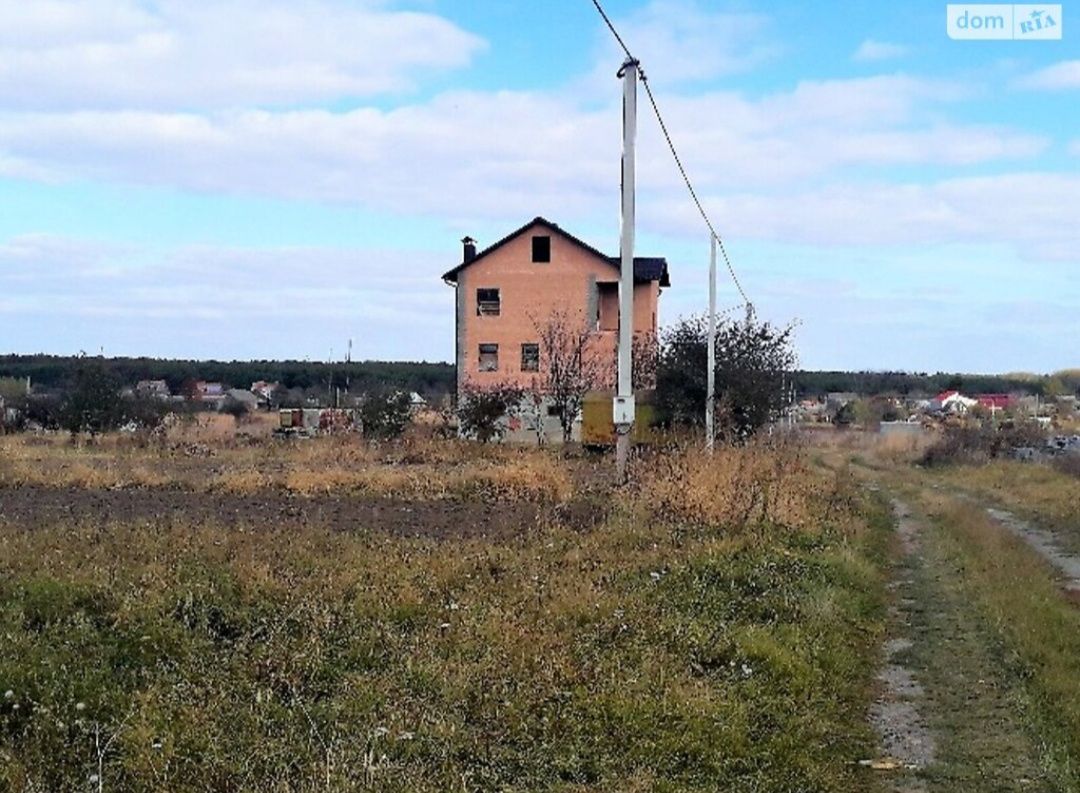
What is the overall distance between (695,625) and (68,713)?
4.38 m

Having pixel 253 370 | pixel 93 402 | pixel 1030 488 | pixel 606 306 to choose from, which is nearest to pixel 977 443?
pixel 606 306

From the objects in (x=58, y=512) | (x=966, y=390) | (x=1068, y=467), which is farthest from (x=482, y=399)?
(x=966, y=390)

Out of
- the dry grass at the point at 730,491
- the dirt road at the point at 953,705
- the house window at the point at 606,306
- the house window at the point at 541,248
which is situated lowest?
the dirt road at the point at 953,705

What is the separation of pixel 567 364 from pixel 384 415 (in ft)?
29.3

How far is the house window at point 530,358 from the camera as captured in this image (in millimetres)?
49875

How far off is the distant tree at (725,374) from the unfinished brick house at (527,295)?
52.1 feet

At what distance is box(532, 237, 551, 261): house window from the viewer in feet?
164

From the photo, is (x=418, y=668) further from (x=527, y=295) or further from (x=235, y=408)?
(x=235, y=408)

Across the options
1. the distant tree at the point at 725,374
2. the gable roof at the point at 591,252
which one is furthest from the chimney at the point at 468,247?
the distant tree at the point at 725,374

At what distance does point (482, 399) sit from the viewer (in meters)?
36.7

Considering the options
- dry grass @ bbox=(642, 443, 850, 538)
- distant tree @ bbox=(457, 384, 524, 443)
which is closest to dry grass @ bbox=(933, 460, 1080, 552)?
dry grass @ bbox=(642, 443, 850, 538)

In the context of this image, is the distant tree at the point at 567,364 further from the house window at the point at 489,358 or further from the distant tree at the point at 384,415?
the distant tree at the point at 384,415

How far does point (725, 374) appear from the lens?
101 ft

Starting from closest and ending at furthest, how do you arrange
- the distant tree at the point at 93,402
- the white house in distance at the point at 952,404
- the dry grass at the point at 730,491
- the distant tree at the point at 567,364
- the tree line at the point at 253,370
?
the dry grass at the point at 730,491, the distant tree at the point at 567,364, the distant tree at the point at 93,402, the white house in distance at the point at 952,404, the tree line at the point at 253,370
